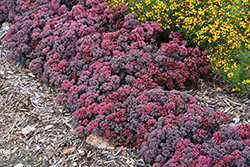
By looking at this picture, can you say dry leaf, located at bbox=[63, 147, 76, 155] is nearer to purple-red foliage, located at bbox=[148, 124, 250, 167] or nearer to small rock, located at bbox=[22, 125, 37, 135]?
small rock, located at bbox=[22, 125, 37, 135]

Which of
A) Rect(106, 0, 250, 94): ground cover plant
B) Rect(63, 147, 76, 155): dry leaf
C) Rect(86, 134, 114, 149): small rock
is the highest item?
Rect(106, 0, 250, 94): ground cover plant

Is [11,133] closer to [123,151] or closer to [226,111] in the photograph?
[123,151]

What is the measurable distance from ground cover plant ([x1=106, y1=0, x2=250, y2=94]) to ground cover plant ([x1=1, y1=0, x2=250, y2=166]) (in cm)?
22

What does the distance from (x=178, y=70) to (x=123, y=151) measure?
5.24ft

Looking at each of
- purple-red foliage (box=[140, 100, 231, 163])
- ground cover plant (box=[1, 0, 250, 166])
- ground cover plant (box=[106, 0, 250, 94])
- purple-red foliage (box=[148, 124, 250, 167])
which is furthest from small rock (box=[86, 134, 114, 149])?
ground cover plant (box=[106, 0, 250, 94])

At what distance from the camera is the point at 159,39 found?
4.96 metres

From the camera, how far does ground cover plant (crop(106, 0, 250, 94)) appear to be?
13.1 ft

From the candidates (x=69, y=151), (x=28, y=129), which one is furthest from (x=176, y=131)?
(x=28, y=129)

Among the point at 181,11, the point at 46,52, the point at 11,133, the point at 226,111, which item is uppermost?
the point at 181,11

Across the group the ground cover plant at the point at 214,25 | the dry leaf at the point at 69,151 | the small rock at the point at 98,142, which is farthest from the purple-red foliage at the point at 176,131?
the dry leaf at the point at 69,151

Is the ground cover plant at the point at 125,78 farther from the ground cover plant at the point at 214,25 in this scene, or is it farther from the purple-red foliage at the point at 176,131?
the ground cover plant at the point at 214,25

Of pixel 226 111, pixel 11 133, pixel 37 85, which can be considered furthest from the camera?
pixel 37 85

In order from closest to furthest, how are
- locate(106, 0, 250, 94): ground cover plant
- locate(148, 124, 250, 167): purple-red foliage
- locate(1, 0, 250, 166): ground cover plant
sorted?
locate(148, 124, 250, 167): purple-red foliage → locate(1, 0, 250, 166): ground cover plant → locate(106, 0, 250, 94): ground cover plant

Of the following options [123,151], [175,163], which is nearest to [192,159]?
[175,163]
